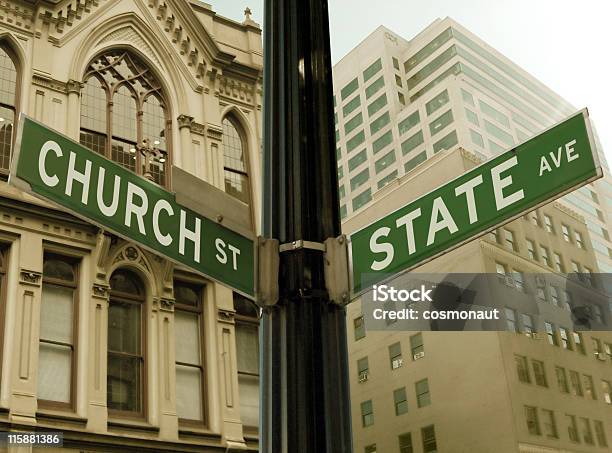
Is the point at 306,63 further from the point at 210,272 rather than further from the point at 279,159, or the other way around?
the point at 210,272

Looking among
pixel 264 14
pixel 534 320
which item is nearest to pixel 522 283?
pixel 534 320

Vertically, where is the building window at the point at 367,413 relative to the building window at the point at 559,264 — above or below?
below

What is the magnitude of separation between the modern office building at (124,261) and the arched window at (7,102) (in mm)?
18

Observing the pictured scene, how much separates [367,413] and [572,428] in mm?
17857

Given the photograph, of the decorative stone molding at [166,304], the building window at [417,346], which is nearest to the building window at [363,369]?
the building window at [417,346]

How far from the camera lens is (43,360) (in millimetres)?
9312

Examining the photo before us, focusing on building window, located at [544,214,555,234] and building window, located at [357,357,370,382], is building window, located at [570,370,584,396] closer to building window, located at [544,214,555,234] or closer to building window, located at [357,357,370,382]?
building window, located at [544,214,555,234]

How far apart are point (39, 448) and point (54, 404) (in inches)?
22.9

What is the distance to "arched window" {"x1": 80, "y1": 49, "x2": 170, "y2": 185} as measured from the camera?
1122 centimetres

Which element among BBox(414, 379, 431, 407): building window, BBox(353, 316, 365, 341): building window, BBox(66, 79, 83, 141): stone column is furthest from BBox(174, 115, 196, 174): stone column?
BBox(414, 379, 431, 407): building window

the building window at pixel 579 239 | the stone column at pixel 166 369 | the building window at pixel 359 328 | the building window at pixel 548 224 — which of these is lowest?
the stone column at pixel 166 369

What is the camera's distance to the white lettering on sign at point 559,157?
2482 mm

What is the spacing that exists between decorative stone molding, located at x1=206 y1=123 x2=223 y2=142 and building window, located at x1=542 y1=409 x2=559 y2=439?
2553 cm

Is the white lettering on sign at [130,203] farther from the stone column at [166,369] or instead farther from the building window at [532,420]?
the building window at [532,420]
